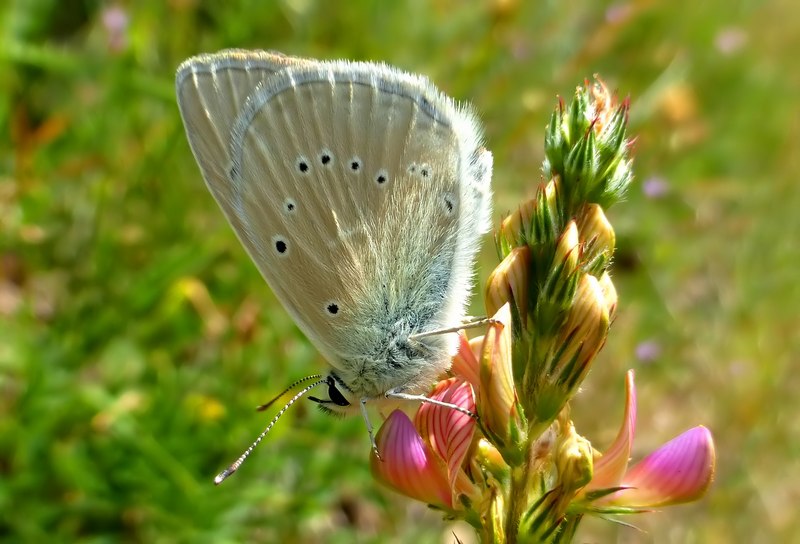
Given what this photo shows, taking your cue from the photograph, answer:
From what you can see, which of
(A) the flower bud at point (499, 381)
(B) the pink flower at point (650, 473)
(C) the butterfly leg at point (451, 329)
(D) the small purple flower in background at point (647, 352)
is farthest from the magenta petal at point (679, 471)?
(D) the small purple flower in background at point (647, 352)

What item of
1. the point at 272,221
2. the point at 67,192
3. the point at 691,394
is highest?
the point at 67,192

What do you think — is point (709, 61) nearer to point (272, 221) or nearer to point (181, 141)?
point (181, 141)

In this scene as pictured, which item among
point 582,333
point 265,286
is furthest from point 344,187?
point 265,286

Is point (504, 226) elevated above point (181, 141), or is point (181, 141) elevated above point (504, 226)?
point (181, 141)

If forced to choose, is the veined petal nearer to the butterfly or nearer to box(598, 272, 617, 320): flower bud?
the butterfly

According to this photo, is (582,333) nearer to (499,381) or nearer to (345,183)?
(499,381)

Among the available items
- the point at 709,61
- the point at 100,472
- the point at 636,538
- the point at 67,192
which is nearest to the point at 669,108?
the point at 709,61
